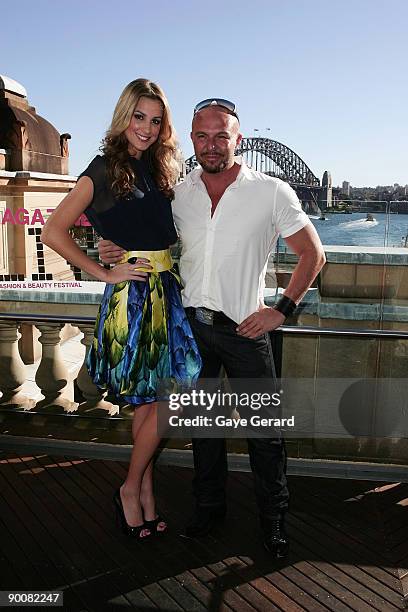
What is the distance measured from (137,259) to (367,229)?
1670mm

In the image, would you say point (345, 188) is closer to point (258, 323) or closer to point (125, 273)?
point (258, 323)

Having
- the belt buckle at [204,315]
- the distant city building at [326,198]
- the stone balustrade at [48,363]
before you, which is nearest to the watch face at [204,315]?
the belt buckle at [204,315]

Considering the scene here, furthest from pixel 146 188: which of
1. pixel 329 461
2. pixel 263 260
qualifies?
pixel 329 461

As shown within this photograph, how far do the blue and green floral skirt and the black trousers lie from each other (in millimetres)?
73

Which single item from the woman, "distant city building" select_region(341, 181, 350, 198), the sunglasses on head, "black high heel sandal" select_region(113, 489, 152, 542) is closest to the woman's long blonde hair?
the woman

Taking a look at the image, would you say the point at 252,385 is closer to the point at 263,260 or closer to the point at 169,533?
the point at 263,260

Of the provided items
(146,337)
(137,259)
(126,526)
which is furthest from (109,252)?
(126,526)

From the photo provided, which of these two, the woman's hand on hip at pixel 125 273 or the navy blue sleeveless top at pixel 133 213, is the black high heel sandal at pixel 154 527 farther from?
the navy blue sleeveless top at pixel 133 213

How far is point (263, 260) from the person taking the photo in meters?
2.06

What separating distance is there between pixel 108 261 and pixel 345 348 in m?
1.45

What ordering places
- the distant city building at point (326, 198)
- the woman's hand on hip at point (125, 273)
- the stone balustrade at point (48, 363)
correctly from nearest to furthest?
the woman's hand on hip at point (125, 273), the distant city building at point (326, 198), the stone balustrade at point (48, 363)

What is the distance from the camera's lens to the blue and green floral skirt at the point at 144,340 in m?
2.05

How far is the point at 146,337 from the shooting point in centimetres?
207

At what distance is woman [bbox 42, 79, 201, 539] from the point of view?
76.5 inches
